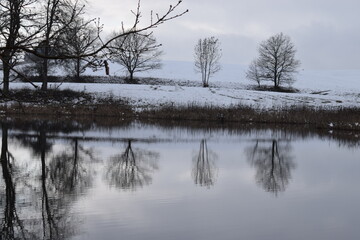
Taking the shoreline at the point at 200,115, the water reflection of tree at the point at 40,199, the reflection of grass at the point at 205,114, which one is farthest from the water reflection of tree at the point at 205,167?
the reflection of grass at the point at 205,114

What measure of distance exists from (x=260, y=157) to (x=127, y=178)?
633 cm

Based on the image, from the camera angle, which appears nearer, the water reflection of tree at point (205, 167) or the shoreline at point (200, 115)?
the water reflection of tree at point (205, 167)

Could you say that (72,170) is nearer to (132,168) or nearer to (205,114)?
(132,168)

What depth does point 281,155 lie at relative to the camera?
1675 centimetres

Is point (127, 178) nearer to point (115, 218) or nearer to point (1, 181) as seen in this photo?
point (1, 181)

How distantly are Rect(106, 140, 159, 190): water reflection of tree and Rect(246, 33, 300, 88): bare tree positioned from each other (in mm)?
54273

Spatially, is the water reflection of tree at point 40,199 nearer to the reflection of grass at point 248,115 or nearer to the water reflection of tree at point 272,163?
the water reflection of tree at point 272,163

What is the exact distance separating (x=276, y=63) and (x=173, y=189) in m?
61.0

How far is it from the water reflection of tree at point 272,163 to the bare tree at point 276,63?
163 ft

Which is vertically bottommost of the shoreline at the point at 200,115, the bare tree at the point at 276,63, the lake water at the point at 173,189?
the lake water at the point at 173,189

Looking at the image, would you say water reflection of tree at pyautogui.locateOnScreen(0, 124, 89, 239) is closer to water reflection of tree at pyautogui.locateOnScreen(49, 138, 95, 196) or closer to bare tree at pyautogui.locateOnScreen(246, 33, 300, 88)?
water reflection of tree at pyautogui.locateOnScreen(49, 138, 95, 196)

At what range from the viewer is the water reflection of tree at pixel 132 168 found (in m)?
10.9

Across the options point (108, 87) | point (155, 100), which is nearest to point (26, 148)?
point (155, 100)

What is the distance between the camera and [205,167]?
13594 mm
